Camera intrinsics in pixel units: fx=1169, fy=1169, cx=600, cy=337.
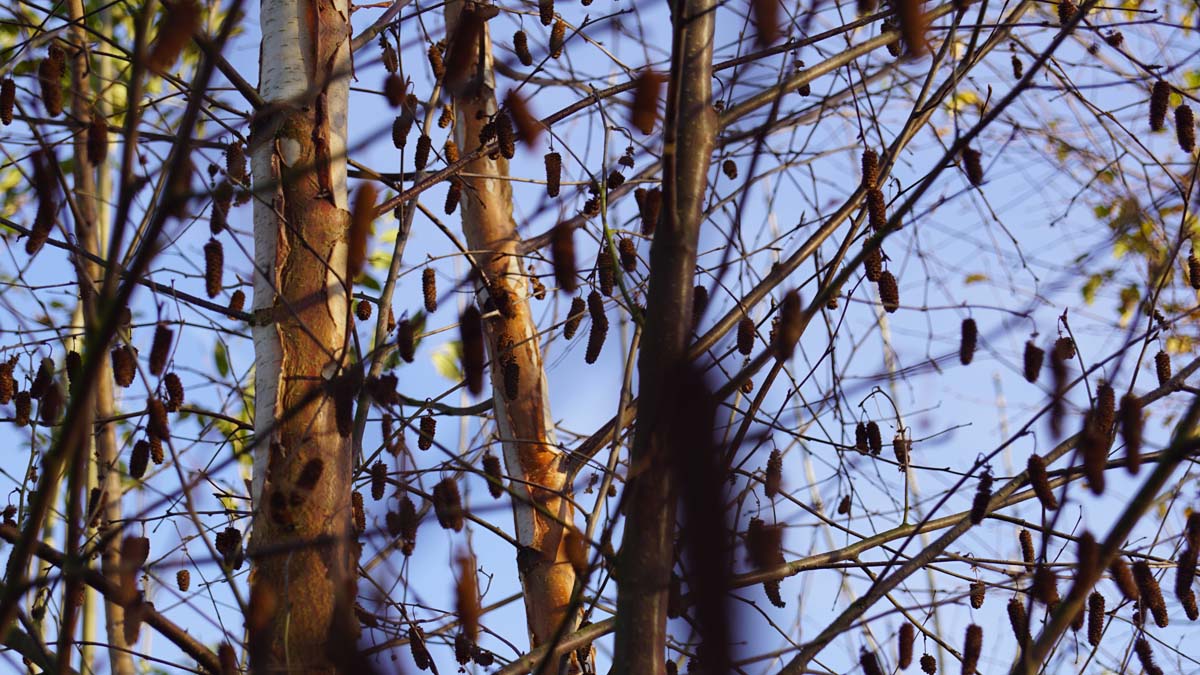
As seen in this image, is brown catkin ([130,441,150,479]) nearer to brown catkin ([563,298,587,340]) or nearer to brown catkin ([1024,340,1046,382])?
brown catkin ([563,298,587,340])

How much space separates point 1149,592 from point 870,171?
1050mm

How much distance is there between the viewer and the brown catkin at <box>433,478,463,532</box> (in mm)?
1848

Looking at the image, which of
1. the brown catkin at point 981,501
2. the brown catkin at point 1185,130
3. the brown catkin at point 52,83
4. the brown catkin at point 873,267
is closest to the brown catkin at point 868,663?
the brown catkin at point 981,501

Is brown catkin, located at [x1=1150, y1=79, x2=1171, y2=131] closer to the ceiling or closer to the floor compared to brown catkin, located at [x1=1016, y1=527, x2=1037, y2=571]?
closer to the ceiling

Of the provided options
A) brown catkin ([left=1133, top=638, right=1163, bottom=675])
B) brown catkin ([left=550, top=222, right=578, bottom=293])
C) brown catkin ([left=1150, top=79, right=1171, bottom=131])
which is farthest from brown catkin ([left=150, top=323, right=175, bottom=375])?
brown catkin ([left=1150, top=79, right=1171, bottom=131])

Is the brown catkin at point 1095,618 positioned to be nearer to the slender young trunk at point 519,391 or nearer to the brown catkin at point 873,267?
the brown catkin at point 873,267

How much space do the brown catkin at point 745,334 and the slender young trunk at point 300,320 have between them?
853 mm

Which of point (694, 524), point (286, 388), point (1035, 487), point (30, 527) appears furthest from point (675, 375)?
point (286, 388)

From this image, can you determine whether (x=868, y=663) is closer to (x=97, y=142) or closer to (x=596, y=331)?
(x=596, y=331)

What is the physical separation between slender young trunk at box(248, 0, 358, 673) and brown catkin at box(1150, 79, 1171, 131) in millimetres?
2014

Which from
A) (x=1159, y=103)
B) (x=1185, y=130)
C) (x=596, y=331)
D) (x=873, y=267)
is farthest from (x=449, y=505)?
(x=1159, y=103)

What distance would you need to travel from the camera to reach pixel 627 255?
9.74 ft

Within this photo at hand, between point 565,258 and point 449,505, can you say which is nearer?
point 565,258

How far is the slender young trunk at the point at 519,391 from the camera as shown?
3.17m
